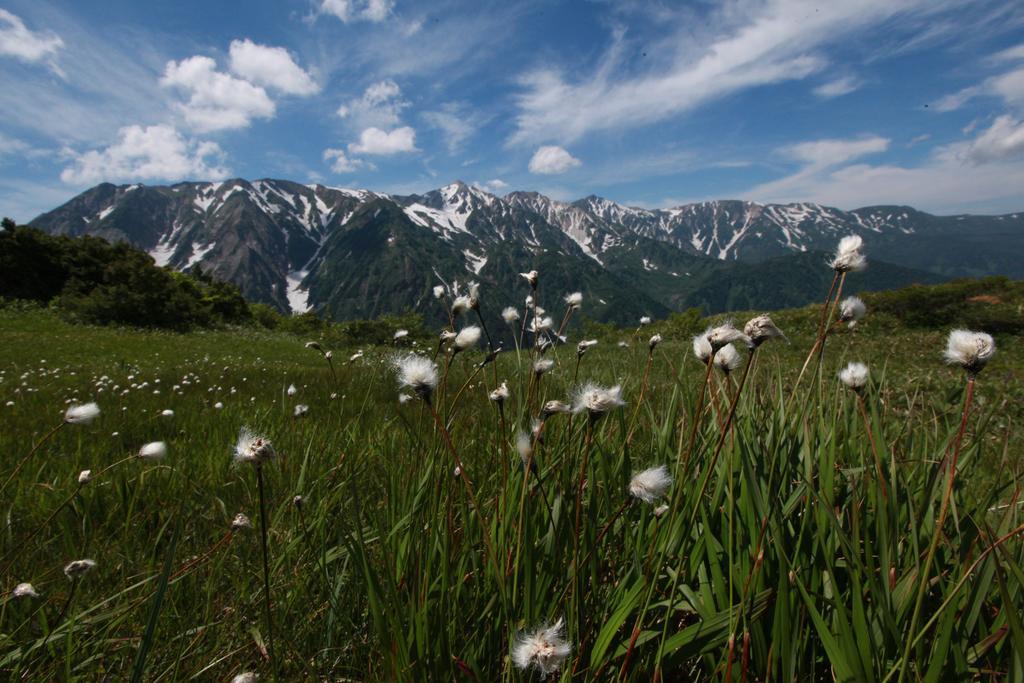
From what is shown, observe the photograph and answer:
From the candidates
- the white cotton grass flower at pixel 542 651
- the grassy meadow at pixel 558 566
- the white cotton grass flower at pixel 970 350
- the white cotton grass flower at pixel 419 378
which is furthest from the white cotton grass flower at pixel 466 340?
the white cotton grass flower at pixel 970 350

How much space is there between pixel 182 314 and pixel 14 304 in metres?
9.44

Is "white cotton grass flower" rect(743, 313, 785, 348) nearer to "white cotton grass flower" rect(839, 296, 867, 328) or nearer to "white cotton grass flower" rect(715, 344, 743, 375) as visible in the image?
"white cotton grass flower" rect(715, 344, 743, 375)

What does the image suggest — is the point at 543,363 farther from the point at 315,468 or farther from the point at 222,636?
the point at 315,468

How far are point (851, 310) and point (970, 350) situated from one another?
528 mm

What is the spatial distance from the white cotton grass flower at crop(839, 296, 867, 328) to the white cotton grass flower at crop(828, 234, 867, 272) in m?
0.20

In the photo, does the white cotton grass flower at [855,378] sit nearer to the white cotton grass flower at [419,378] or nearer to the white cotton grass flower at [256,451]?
the white cotton grass flower at [419,378]

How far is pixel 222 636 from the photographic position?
1650 mm

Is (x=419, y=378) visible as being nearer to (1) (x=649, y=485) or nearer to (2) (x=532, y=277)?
(1) (x=649, y=485)

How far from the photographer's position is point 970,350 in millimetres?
1266

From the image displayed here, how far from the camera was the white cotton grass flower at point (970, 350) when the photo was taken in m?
1.23

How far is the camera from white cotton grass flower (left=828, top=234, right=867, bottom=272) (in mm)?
1532

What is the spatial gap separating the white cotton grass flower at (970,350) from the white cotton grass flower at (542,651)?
1220mm

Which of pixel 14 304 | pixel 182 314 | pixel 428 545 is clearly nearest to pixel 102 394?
pixel 428 545

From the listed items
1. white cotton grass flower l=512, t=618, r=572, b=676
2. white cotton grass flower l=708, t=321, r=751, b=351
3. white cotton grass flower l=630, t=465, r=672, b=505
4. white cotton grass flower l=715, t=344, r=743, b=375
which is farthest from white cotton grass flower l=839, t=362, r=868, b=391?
white cotton grass flower l=512, t=618, r=572, b=676
